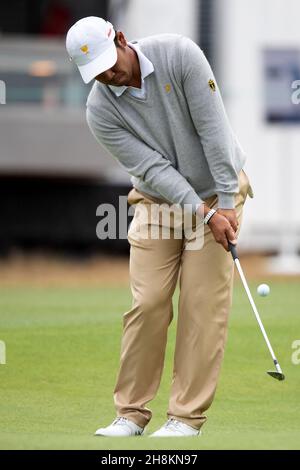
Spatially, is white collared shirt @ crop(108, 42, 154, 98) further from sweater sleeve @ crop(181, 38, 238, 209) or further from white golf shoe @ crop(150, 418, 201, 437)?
white golf shoe @ crop(150, 418, 201, 437)

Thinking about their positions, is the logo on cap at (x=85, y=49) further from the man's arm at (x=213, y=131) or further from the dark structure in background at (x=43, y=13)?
the dark structure in background at (x=43, y=13)

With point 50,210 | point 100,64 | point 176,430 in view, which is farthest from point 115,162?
point 100,64

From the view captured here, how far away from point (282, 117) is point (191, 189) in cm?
1079

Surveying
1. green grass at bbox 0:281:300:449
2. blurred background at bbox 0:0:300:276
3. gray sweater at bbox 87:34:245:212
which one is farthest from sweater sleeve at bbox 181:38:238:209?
blurred background at bbox 0:0:300:276

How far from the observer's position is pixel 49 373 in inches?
314

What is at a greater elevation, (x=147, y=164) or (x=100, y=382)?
(x=147, y=164)

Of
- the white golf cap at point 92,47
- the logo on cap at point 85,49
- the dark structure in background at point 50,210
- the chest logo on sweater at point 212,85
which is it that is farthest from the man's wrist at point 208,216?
the dark structure in background at point 50,210

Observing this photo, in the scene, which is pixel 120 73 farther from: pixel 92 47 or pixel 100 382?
pixel 100 382

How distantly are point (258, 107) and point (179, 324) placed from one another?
11.6 m

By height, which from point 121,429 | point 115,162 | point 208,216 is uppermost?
point 208,216

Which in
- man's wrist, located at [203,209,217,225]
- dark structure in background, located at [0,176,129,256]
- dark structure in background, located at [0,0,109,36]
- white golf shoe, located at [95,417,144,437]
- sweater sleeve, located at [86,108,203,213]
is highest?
dark structure in background, located at [0,0,109,36]

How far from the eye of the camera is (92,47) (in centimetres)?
571

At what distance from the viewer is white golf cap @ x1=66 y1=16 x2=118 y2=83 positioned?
5.70 meters
